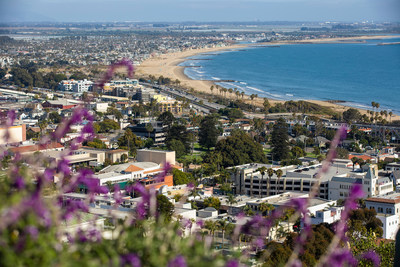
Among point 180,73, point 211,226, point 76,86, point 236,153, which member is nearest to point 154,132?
point 236,153

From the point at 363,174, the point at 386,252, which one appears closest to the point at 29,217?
the point at 386,252

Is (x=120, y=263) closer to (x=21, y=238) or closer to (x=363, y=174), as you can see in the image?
(x=21, y=238)

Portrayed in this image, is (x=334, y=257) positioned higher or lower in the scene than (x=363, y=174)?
higher

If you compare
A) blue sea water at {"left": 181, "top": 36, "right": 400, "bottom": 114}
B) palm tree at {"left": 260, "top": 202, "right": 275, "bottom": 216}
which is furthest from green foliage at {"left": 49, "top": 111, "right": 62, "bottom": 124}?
palm tree at {"left": 260, "top": 202, "right": 275, "bottom": 216}

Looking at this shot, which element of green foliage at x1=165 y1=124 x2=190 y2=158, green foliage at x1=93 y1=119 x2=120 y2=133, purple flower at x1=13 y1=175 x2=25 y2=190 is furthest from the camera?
green foliage at x1=93 y1=119 x2=120 y2=133

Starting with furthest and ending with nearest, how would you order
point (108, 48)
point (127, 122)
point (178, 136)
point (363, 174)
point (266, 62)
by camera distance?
1. point (108, 48)
2. point (266, 62)
3. point (127, 122)
4. point (178, 136)
5. point (363, 174)

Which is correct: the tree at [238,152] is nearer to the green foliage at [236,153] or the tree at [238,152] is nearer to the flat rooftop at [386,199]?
the green foliage at [236,153]

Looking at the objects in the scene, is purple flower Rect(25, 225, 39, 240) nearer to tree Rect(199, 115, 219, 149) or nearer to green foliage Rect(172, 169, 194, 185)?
green foliage Rect(172, 169, 194, 185)
